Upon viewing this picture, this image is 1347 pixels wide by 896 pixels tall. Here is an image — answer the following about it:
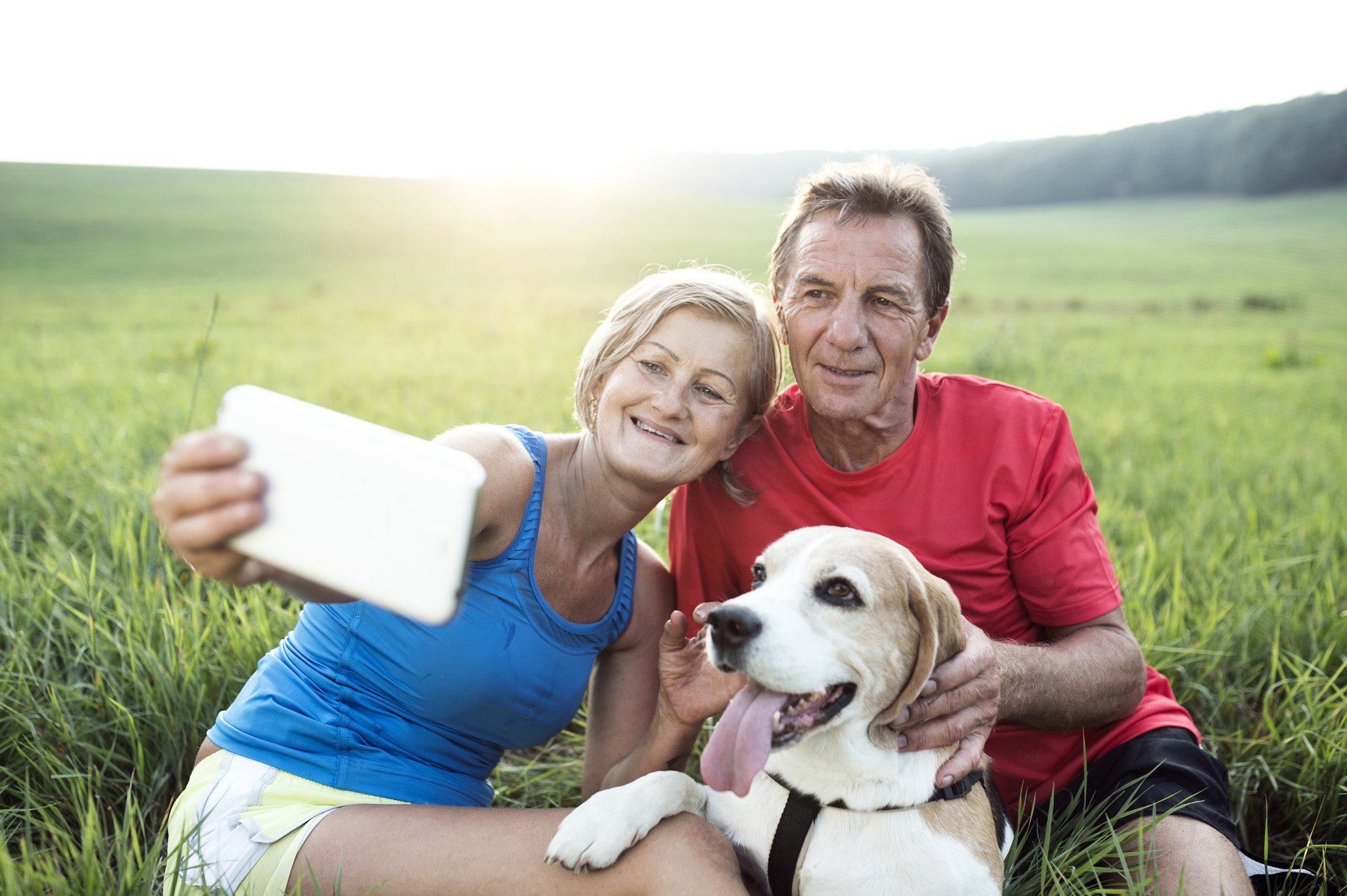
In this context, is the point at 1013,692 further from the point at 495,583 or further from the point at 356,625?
the point at 356,625

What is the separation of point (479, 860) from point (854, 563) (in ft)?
3.73

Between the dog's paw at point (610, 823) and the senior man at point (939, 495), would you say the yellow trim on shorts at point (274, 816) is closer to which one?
the dog's paw at point (610, 823)

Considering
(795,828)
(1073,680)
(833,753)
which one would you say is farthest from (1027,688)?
(795,828)

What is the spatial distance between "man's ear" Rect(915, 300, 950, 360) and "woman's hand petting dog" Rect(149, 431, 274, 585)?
2159 mm

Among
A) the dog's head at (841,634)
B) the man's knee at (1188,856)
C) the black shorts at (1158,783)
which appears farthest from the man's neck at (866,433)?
the man's knee at (1188,856)

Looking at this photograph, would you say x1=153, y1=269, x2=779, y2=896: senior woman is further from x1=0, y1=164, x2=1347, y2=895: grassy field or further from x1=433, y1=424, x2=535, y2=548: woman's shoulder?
x1=0, y1=164, x2=1347, y2=895: grassy field

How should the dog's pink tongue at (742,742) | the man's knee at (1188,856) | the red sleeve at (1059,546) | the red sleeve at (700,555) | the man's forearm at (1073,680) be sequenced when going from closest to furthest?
1. the dog's pink tongue at (742,742)
2. the man's knee at (1188,856)
3. the man's forearm at (1073,680)
4. the red sleeve at (1059,546)
5. the red sleeve at (700,555)

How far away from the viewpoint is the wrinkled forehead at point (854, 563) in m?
1.91

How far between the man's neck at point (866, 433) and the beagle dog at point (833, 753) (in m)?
0.66

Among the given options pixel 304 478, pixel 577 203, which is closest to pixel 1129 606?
pixel 304 478

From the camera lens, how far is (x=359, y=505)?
3.95 feet

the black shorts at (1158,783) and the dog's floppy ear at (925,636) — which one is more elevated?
the dog's floppy ear at (925,636)

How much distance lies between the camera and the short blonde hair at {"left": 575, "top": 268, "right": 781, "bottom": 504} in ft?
7.87

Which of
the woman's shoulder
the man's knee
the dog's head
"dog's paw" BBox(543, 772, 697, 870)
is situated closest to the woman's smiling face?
the woman's shoulder
